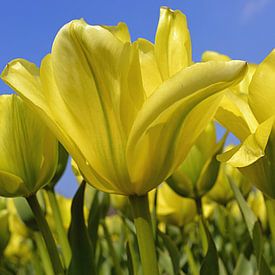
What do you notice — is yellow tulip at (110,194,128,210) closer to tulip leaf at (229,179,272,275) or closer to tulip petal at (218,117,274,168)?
tulip leaf at (229,179,272,275)

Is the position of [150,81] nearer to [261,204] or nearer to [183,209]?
[183,209]

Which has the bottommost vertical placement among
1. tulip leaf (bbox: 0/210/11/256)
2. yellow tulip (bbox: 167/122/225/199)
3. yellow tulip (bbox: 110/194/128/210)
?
yellow tulip (bbox: 110/194/128/210)

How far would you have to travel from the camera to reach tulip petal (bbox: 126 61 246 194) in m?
0.44

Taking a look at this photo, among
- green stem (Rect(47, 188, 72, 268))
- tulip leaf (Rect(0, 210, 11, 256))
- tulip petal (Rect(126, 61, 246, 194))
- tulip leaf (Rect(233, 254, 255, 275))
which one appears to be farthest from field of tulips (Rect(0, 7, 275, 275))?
tulip leaf (Rect(0, 210, 11, 256))

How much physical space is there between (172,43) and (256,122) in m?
0.11

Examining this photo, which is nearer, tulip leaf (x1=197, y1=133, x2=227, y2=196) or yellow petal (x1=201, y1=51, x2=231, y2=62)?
yellow petal (x1=201, y1=51, x2=231, y2=62)

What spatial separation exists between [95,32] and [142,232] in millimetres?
180

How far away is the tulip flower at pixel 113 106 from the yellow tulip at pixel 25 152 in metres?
0.12

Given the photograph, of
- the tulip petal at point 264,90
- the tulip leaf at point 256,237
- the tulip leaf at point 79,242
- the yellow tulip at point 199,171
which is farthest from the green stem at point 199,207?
the tulip petal at point 264,90

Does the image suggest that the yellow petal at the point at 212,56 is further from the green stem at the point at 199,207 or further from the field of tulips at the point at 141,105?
the green stem at the point at 199,207

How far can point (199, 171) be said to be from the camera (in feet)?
3.35

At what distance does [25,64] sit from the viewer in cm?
56

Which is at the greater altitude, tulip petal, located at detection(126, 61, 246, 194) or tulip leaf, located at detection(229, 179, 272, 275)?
tulip petal, located at detection(126, 61, 246, 194)

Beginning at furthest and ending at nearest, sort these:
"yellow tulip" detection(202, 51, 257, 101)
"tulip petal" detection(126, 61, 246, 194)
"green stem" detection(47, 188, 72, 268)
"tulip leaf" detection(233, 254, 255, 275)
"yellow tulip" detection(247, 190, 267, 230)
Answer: "yellow tulip" detection(247, 190, 267, 230), "tulip leaf" detection(233, 254, 255, 275), "green stem" detection(47, 188, 72, 268), "yellow tulip" detection(202, 51, 257, 101), "tulip petal" detection(126, 61, 246, 194)
